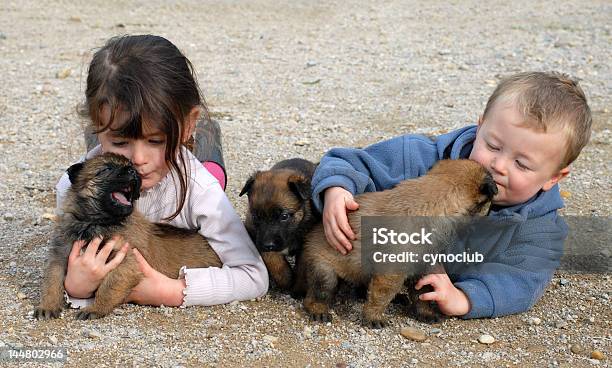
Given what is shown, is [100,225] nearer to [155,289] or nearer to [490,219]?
[155,289]

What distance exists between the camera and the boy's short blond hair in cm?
455

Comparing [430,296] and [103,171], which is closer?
[103,171]

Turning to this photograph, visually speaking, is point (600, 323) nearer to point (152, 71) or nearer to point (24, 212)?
point (152, 71)

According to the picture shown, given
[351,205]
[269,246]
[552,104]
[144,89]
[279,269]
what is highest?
[144,89]

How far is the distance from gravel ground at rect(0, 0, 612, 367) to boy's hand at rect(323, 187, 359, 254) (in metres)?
0.49

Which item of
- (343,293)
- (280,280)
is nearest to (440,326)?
(343,293)

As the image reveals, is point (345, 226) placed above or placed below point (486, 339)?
above

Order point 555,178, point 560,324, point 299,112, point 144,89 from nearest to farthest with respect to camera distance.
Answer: point 144,89, point 560,324, point 555,178, point 299,112

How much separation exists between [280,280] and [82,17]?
9.42 meters

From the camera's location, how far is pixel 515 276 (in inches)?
188

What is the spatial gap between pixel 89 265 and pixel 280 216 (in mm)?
1195

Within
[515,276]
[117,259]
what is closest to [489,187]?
[515,276]

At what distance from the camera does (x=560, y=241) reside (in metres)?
5.14

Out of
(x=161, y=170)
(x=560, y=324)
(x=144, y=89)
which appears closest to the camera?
(x=144, y=89)
